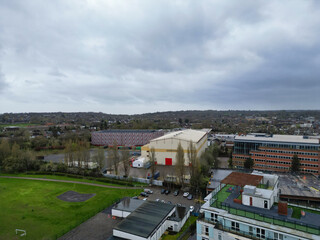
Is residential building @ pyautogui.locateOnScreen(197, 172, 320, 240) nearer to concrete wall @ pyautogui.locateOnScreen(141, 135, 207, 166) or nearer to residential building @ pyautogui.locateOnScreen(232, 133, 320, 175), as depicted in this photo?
residential building @ pyautogui.locateOnScreen(232, 133, 320, 175)

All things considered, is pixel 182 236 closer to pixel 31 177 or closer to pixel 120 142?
pixel 31 177

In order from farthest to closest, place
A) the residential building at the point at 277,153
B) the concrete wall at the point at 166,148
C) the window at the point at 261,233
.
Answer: the concrete wall at the point at 166,148
the residential building at the point at 277,153
the window at the point at 261,233

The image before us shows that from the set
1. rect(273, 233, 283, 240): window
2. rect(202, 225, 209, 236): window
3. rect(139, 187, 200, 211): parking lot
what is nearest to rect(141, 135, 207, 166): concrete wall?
rect(139, 187, 200, 211): parking lot

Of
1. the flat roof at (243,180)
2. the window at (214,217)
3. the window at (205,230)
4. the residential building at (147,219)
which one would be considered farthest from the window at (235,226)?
the residential building at (147,219)

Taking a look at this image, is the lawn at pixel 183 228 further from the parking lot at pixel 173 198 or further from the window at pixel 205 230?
the window at pixel 205 230

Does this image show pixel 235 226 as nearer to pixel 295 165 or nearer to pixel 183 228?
pixel 183 228

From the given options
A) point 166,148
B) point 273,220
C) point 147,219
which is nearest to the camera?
point 273,220

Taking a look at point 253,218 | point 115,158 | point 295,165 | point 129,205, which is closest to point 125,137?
point 115,158
